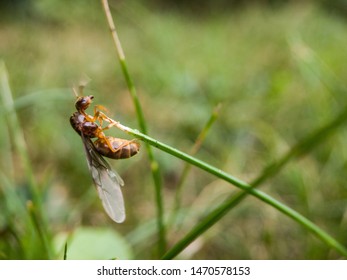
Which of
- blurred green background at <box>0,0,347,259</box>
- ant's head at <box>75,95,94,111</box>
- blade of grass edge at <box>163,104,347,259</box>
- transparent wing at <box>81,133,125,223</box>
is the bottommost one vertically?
blade of grass edge at <box>163,104,347,259</box>

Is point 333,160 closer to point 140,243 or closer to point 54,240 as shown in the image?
point 140,243

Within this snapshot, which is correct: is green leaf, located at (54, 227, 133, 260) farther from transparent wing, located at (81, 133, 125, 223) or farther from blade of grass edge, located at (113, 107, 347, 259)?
blade of grass edge, located at (113, 107, 347, 259)

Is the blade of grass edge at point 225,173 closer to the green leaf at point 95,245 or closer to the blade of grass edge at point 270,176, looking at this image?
the blade of grass edge at point 270,176

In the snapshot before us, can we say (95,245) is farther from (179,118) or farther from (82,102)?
(179,118)

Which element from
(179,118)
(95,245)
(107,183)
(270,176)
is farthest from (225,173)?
(179,118)

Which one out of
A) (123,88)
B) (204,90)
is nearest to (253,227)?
(204,90)

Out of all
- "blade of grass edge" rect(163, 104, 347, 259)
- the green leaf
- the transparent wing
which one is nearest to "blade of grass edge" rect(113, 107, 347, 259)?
"blade of grass edge" rect(163, 104, 347, 259)
